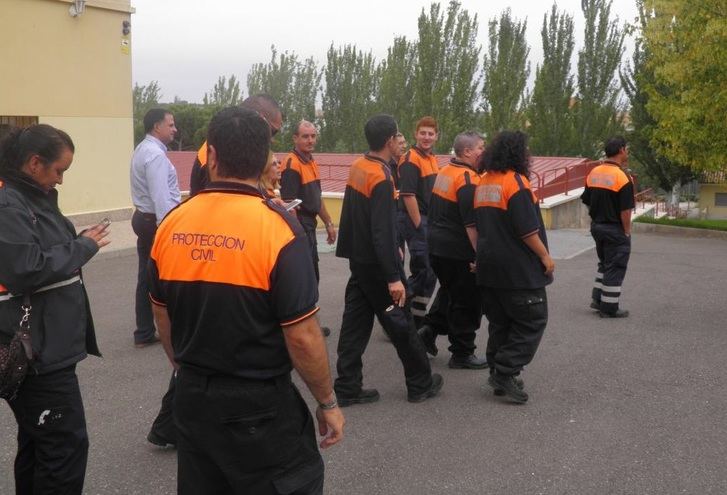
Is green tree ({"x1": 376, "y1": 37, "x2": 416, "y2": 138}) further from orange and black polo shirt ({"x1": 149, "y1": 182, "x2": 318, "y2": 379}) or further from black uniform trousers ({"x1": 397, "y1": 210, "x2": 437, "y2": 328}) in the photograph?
orange and black polo shirt ({"x1": 149, "y1": 182, "x2": 318, "y2": 379})

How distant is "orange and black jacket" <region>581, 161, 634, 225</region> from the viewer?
7.79m

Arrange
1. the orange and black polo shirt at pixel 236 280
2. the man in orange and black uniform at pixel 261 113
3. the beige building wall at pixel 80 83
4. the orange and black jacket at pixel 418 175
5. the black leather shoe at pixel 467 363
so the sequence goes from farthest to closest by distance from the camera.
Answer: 1. the beige building wall at pixel 80 83
2. the orange and black jacket at pixel 418 175
3. the black leather shoe at pixel 467 363
4. the man in orange and black uniform at pixel 261 113
5. the orange and black polo shirt at pixel 236 280

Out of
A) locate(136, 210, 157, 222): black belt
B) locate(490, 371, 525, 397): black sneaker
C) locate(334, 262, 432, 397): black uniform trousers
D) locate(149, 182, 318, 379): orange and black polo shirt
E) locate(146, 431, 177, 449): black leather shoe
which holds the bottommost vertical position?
locate(146, 431, 177, 449): black leather shoe

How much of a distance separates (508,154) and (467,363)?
187 centimetres

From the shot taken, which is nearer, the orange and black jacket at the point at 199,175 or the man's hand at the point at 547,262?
the orange and black jacket at the point at 199,175

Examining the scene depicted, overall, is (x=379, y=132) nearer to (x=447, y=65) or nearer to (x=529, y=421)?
(x=529, y=421)

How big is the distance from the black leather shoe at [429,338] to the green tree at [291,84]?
36.8 metres

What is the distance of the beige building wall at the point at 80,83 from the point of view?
13.0 m

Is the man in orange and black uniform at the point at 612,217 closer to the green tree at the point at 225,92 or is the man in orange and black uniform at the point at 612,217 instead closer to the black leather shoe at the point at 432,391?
the black leather shoe at the point at 432,391

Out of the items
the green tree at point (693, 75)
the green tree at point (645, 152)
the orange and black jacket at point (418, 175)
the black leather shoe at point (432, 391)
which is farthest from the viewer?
the green tree at point (645, 152)

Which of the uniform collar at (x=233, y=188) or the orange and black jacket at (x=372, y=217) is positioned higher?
the uniform collar at (x=233, y=188)

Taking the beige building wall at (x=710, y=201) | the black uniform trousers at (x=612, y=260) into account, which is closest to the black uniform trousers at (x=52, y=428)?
the black uniform trousers at (x=612, y=260)

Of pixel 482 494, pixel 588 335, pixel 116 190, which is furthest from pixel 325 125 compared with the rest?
pixel 482 494

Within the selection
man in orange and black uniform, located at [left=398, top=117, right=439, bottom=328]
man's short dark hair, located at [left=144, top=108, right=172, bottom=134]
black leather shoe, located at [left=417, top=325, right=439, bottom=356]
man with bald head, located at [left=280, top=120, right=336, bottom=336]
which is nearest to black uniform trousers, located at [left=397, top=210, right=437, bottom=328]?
man in orange and black uniform, located at [left=398, top=117, right=439, bottom=328]
